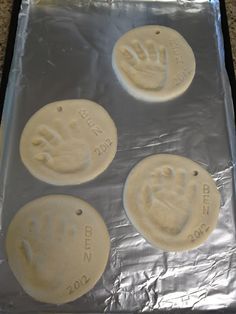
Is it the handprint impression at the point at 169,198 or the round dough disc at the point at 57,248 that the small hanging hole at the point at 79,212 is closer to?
the round dough disc at the point at 57,248

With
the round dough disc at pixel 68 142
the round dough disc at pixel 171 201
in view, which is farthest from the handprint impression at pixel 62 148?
the round dough disc at pixel 171 201

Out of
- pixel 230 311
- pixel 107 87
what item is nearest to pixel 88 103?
pixel 107 87

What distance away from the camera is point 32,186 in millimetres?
853

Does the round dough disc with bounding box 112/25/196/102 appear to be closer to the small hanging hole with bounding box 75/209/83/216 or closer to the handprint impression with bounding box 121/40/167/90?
the handprint impression with bounding box 121/40/167/90

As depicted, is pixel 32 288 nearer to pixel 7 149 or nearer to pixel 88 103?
pixel 7 149

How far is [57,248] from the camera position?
78cm

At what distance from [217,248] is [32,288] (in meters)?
0.32

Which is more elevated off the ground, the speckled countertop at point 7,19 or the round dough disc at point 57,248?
the speckled countertop at point 7,19

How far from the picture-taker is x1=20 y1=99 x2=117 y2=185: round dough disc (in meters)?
0.86

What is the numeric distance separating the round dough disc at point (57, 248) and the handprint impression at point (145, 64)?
30 centimetres

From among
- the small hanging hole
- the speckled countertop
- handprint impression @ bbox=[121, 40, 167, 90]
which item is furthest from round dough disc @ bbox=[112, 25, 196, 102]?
the small hanging hole

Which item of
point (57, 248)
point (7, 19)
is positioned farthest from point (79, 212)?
point (7, 19)

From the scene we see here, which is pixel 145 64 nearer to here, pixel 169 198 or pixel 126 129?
pixel 126 129

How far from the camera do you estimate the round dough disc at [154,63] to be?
3.13ft
